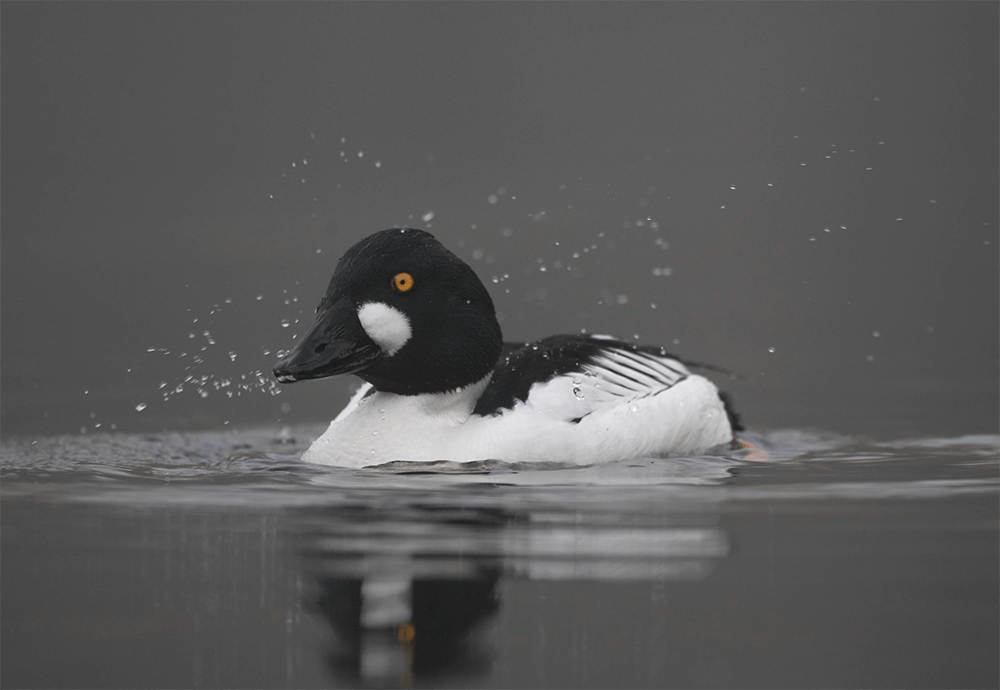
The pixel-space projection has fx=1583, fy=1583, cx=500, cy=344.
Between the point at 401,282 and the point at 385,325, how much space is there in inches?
8.5

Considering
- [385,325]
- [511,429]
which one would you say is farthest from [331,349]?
[511,429]

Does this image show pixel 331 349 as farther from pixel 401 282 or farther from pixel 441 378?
pixel 441 378

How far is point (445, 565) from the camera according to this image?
5.14 meters

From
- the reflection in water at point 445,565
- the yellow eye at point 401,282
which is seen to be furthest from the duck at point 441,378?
the reflection in water at point 445,565

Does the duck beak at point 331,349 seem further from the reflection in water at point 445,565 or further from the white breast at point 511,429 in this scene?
the reflection in water at point 445,565

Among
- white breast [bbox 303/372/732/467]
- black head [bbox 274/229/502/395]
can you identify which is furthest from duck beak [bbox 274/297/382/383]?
white breast [bbox 303/372/732/467]

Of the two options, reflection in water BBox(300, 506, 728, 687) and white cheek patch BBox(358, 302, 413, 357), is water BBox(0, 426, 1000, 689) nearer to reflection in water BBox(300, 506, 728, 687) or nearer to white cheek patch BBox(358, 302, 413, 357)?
reflection in water BBox(300, 506, 728, 687)

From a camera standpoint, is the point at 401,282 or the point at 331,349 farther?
the point at 401,282

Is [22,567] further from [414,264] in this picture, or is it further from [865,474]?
[865,474]

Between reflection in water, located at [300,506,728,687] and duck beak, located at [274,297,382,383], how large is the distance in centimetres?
111

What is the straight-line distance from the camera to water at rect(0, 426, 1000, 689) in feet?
13.9

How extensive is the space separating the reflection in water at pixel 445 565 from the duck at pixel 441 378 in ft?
3.76

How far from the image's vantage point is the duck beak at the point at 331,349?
721 cm

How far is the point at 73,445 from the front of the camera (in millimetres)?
8352
